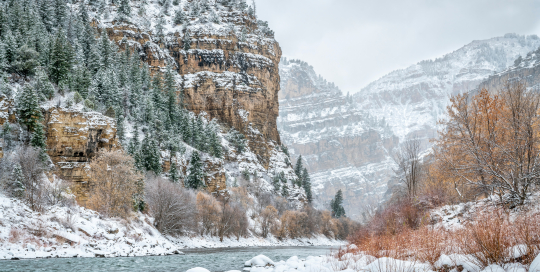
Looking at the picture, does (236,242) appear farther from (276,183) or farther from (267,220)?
(276,183)

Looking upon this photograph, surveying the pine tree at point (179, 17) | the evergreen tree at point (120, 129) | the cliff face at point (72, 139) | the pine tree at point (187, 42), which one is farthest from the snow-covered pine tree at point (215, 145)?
the pine tree at point (179, 17)

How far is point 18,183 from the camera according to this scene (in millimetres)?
29375

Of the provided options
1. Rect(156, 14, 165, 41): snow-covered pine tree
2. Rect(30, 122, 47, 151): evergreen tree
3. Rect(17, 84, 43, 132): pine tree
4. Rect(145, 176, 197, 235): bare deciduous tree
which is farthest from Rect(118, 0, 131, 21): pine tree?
Rect(145, 176, 197, 235): bare deciduous tree

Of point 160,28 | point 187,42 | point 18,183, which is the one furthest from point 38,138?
point 160,28

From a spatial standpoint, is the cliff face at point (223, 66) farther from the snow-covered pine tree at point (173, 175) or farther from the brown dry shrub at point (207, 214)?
the brown dry shrub at point (207, 214)

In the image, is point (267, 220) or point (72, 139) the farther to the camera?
point (267, 220)

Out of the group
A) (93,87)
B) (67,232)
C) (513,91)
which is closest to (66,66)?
(93,87)

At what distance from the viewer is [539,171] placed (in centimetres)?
1295

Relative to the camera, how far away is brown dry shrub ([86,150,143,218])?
123ft

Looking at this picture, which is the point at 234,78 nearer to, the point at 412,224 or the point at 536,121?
the point at 412,224

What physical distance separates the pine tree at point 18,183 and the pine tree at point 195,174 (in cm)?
4283

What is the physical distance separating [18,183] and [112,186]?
10.4 m

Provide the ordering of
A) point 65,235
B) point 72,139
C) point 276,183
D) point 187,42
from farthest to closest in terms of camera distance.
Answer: point 187,42 → point 276,183 → point 72,139 → point 65,235

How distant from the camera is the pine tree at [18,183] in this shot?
95.2 ft
